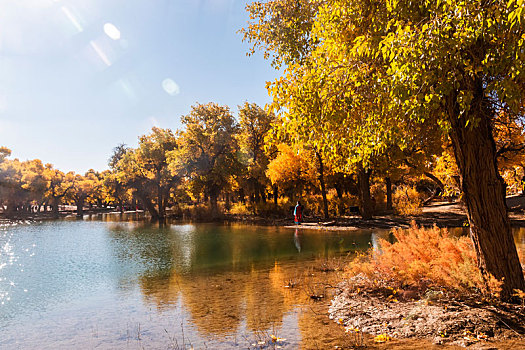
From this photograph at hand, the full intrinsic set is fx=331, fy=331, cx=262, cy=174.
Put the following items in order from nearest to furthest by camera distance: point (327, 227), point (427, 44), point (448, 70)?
point (427, 44)
point (448, 70)
point (327, 227)

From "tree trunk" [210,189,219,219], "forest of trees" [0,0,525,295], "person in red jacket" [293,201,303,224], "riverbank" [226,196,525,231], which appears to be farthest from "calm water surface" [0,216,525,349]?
"tree trunk" [210,189,219,219]

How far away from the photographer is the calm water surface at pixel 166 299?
686 centimetres

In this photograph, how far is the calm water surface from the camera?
686 centimetres

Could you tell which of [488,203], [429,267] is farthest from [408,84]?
[429,267]

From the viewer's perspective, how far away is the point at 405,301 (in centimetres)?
710

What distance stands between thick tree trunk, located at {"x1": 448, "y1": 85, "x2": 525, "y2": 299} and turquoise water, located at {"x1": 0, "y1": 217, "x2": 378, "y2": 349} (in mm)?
3873

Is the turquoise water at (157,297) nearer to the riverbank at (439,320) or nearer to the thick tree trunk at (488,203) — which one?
the riverbank at (439,320)

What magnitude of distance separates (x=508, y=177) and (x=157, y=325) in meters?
9.77

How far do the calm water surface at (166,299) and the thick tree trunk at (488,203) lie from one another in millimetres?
3367

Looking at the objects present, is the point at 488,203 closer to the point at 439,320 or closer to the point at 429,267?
the point at 429,267

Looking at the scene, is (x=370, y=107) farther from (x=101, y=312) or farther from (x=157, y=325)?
(x=101, y=312)

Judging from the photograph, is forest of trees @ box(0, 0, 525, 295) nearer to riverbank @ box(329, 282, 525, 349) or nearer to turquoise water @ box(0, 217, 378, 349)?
riverbank @ box(329, 282, 525, 349)

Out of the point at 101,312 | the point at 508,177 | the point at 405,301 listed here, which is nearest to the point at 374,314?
the point at 405,301

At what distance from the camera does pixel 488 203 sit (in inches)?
240
